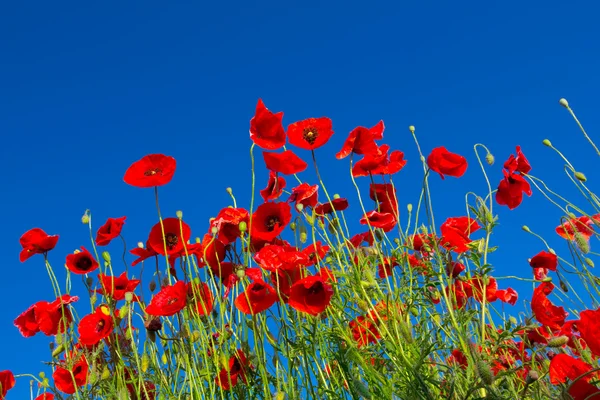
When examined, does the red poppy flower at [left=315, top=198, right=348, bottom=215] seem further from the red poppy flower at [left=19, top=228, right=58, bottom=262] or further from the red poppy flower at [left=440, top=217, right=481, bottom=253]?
the red poppy flower at [left=19, top=228, right=58, bottom=262]

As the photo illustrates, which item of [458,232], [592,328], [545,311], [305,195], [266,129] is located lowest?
[592,328]

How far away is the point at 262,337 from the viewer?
244 centimetres

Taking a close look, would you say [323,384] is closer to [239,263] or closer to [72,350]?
[239,263]

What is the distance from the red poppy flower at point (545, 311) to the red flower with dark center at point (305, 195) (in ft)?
3.22

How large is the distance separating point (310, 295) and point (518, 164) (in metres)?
1.14

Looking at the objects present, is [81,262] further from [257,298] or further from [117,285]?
[257,298]

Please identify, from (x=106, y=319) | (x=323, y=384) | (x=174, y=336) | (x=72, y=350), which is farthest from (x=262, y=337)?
(x=72, y=350)

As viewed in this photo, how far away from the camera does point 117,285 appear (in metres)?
3.00

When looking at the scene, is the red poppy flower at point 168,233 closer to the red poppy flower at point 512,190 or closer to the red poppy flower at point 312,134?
the red poppy flower at point 312,134

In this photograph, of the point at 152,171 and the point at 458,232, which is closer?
the point at 458,232

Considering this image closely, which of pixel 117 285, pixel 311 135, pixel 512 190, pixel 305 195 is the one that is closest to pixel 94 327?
pixel 117 285

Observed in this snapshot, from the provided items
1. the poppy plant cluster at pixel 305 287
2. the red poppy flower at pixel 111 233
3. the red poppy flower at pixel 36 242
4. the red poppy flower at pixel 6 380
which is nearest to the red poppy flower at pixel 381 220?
the poppy plant cluster at pixel 305 287

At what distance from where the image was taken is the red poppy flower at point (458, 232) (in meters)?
2.34

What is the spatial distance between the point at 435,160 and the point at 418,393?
1.08m
